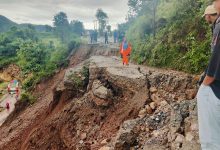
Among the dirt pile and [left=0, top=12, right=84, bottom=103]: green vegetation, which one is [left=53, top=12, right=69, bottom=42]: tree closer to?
[left=0, top=12, right=84, bottom=103]: green vegetation

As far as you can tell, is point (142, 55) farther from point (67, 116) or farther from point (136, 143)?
point (136, 143)

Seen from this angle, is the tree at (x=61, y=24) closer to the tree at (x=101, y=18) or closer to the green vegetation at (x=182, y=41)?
the tree at (x=101, y=18)

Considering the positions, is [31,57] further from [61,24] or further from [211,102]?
[211,102]

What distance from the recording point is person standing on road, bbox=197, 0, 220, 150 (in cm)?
297

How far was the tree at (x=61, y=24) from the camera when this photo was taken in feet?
218

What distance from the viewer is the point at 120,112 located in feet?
35.6

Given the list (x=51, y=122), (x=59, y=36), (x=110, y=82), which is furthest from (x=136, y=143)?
(x=59, y=36)

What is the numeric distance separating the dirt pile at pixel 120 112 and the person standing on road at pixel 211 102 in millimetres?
3375

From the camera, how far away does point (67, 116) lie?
1255 centimetres

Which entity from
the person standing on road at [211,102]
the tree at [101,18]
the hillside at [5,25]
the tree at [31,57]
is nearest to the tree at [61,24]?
the tree at [101,18]

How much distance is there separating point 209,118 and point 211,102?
0.51 ft

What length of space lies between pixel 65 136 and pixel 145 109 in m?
3.30

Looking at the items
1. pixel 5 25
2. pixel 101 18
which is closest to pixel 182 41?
pixel 101 18

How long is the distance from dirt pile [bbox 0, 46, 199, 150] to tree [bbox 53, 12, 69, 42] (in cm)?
5263
